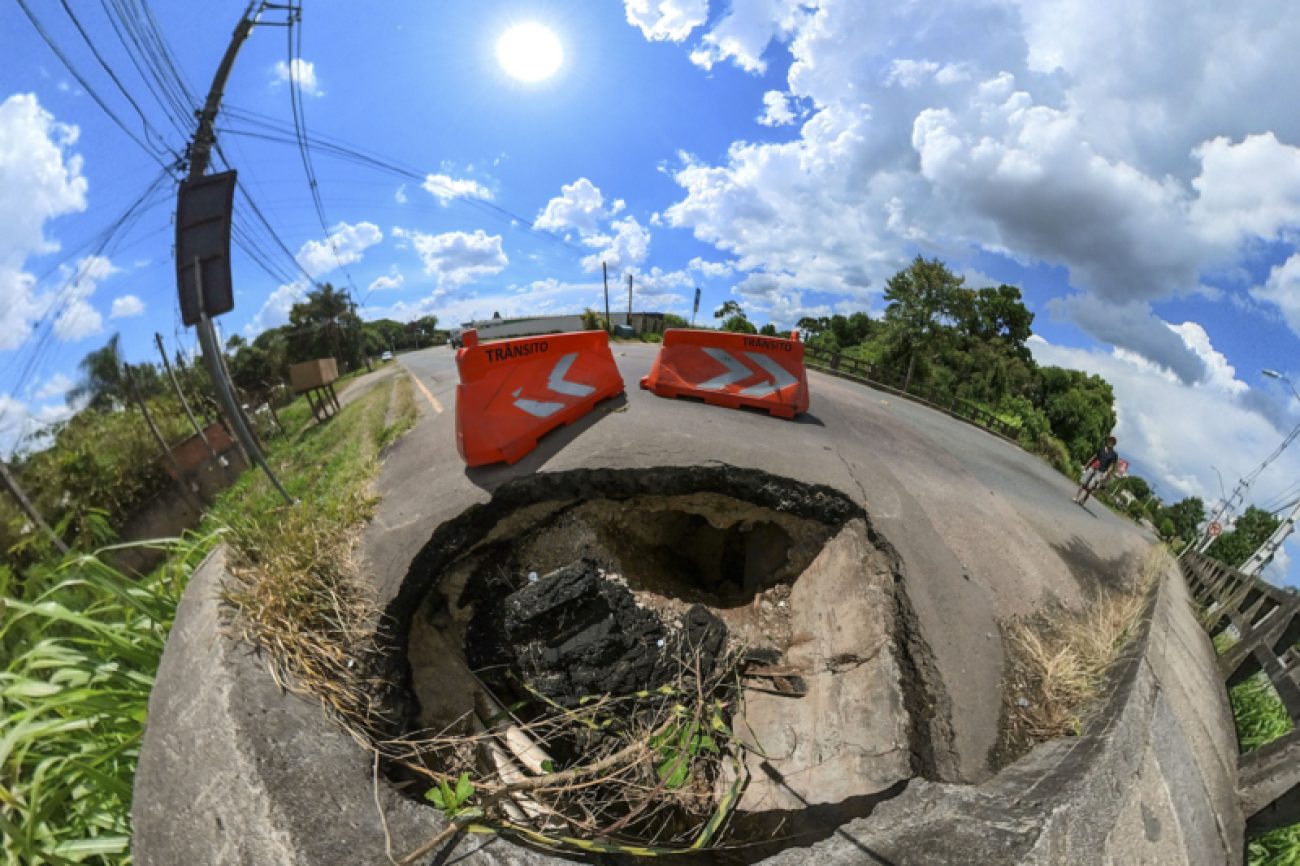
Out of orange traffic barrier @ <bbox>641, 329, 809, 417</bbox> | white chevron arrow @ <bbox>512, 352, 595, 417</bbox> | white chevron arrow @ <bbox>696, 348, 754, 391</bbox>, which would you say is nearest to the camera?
white chevron arrow @ <bbox>512, 352, 595, 417</bbox>

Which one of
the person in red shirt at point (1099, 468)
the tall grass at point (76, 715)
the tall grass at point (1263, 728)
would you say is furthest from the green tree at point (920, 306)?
the tall grass at point (76, 715)

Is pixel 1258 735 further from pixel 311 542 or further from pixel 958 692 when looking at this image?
pixel 311 542

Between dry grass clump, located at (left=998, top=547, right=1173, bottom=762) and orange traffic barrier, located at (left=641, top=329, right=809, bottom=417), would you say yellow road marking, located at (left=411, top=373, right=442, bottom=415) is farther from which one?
dry grass clump, located at (left=998, top=547, right=1173, bottom=762)

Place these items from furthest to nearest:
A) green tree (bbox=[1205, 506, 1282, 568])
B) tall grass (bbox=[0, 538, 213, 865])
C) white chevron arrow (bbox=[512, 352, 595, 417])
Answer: green tree (bbox=[1205, 506, 1282, 568]) → white chevron arrow (bbox=[512, 352, 595, 417]) → tall grass (bbox=[0, 538, 213, 865])

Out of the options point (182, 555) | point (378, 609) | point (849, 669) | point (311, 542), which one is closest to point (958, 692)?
point (849, 669)

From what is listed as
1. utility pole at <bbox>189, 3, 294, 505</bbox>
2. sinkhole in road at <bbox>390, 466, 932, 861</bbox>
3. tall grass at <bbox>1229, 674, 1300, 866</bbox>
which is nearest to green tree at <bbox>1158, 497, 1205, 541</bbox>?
tall grass at <bbox>1229, 674, 1300, 866</bbox>

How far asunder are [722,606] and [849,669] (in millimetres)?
1232

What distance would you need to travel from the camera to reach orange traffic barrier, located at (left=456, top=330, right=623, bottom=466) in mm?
4375

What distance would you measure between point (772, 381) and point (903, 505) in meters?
2.60

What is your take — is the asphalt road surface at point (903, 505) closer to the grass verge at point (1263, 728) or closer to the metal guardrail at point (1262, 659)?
the metal guardrail at point (1262, 659)

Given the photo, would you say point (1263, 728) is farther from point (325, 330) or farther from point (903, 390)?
point (325, 330)

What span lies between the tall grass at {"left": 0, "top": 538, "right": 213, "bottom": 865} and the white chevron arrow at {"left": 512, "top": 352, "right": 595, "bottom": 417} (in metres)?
2.68

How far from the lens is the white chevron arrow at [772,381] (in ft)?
20.9

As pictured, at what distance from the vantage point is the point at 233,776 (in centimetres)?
186
